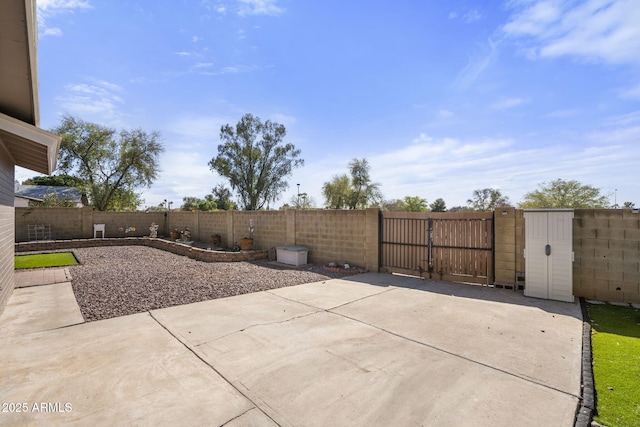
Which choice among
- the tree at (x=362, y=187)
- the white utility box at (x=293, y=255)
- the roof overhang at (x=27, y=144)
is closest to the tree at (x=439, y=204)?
the tree at (x=362, y=187)

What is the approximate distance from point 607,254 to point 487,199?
135 ft

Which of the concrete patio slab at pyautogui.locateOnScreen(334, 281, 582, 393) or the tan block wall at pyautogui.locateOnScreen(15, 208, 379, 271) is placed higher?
the tan block wall at pyautogui.locateOnScreen(15, 208, 379, 271)

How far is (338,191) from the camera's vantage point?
38.3 m

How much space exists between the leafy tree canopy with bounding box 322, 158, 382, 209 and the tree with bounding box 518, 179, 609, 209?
1701 cm

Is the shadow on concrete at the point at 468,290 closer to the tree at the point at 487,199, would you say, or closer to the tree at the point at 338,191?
the tree at the point at 338,191

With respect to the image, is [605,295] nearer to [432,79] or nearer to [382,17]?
[432,79]

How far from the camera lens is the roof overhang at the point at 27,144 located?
422 centimetres

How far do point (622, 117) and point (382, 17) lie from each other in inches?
421

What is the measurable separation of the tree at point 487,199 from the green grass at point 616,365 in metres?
39.2

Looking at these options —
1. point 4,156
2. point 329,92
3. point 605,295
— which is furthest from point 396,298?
point 329,92

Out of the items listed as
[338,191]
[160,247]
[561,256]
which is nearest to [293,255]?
[561,256]

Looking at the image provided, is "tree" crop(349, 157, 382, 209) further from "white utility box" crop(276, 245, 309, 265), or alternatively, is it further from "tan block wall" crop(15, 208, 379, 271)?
"white utility box" crop(276, 245, 309, 265)

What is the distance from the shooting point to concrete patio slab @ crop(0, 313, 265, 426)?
2.39 meters

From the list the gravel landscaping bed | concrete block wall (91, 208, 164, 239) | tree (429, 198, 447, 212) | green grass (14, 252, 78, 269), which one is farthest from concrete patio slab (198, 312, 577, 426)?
tree (429, 198, 447, 212)
